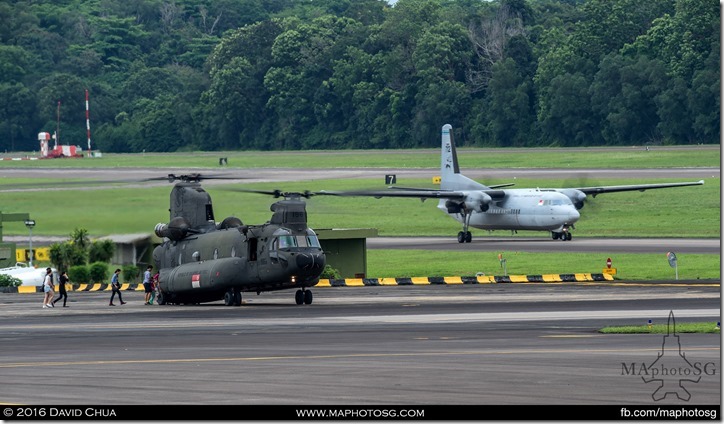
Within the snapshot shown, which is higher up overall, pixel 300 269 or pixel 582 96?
pixel 582 96

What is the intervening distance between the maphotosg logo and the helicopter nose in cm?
1659

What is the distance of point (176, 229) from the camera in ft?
144

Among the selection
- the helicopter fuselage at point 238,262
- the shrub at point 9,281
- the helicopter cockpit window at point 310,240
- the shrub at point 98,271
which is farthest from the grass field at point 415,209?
the shrub at point 9,281

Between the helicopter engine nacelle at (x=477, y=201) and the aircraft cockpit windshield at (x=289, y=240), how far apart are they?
3061 cm

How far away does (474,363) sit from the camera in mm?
22906

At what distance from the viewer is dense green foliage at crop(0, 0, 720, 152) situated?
409 feet

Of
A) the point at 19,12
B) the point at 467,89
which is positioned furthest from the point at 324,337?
the point at 19,12

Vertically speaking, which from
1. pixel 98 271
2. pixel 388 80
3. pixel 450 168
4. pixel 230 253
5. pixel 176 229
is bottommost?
pixel 98 271

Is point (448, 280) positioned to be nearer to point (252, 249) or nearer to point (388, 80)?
point (252, 249)

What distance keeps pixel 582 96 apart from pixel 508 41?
58.0ft

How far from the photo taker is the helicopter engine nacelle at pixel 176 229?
43.9m

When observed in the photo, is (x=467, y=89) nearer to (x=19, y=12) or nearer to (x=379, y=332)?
(x=19, y=12)

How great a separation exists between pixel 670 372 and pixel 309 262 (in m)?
19.8

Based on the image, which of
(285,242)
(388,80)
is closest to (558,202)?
(285,242)
